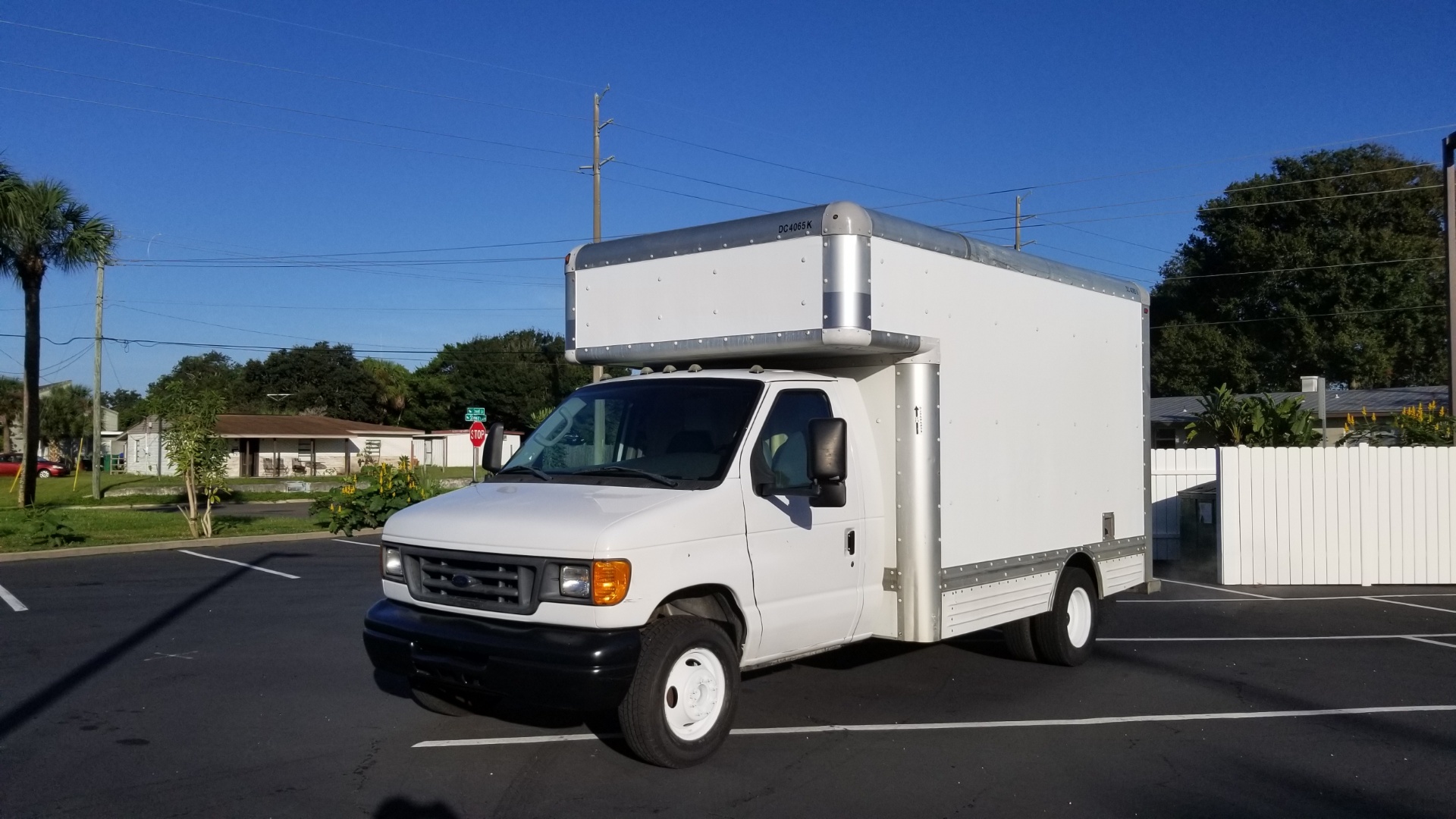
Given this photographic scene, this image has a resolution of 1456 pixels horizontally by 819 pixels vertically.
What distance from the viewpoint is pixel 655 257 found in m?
7.84

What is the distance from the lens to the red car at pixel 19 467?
2354 inches

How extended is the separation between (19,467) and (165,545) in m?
45.7

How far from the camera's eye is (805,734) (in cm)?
706

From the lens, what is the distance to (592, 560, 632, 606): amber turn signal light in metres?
5.68

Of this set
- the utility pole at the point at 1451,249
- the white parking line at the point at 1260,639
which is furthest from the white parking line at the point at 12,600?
the utility pole at the point at 1451,249

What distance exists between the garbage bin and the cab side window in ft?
33.4

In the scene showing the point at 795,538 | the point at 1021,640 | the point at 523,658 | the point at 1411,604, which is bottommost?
the point at 1411,604

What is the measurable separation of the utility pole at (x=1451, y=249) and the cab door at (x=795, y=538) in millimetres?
14689

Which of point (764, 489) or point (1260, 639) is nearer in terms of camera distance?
point (764, 489)

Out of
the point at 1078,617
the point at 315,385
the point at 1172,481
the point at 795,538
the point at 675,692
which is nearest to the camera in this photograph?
the point at 675,692

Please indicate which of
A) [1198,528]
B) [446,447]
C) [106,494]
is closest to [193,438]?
[1198,528]

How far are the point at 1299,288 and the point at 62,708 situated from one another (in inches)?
1902

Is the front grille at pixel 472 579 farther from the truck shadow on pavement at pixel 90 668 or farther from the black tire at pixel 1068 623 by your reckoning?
the black tire at pixel 1068 623

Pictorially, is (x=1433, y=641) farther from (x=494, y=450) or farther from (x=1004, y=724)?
(x=494, y=450)
